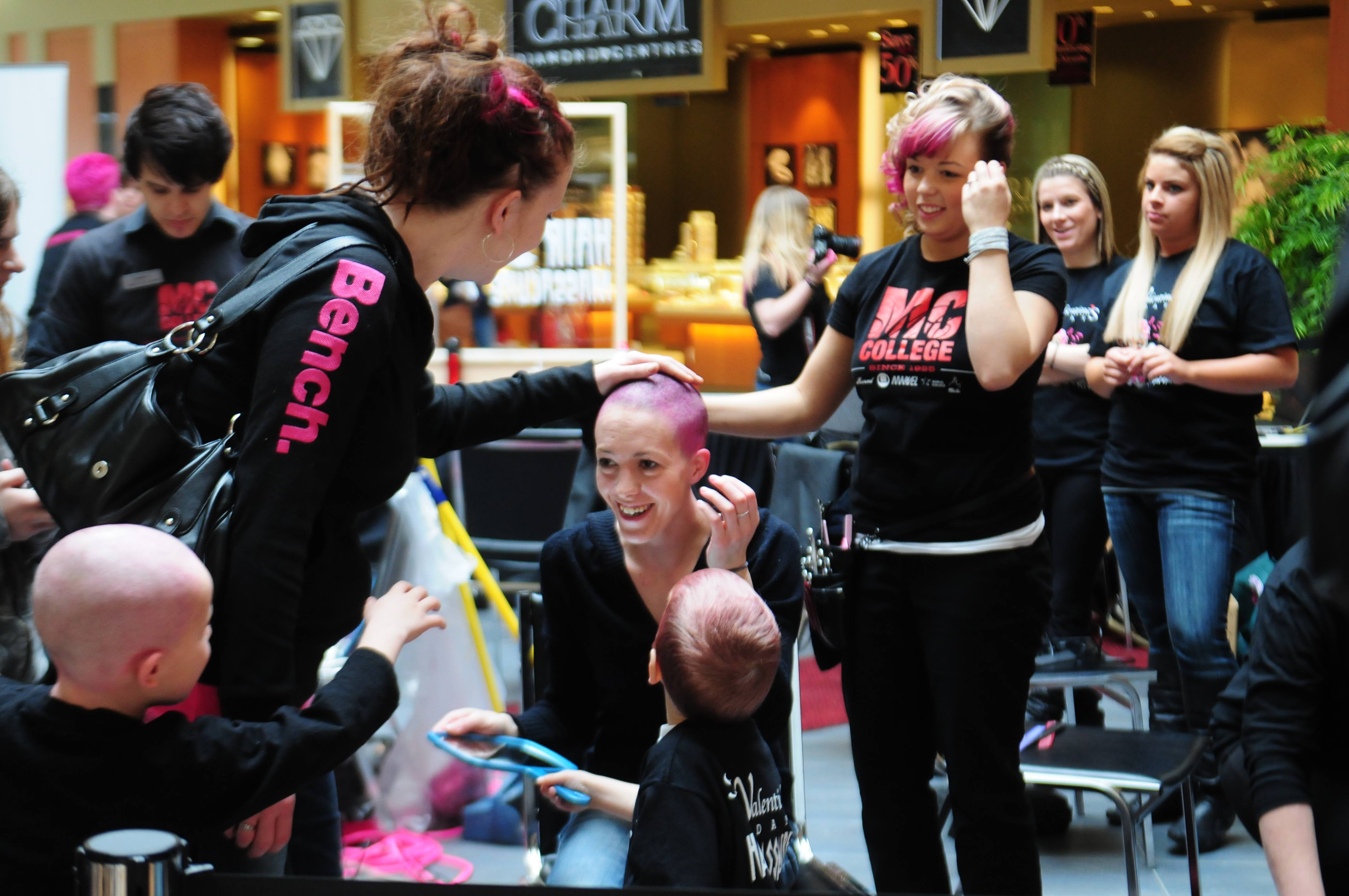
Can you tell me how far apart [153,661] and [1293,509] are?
11.9ft

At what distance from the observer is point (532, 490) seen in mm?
4621

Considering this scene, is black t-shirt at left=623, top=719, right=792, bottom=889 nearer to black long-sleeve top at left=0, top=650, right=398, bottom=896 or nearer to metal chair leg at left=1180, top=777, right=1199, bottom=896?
black long-sleeve top at left=0, top=650, right=398, bottom=896

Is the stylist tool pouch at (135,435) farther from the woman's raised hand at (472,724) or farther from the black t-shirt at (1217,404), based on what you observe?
the black t-shirt at (1217,404)

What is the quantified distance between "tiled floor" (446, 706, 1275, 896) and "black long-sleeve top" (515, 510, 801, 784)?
0.98 metres

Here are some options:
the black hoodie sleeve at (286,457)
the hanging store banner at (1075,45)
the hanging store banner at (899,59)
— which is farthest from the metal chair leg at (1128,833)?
the hanging store banner at (1075,45)

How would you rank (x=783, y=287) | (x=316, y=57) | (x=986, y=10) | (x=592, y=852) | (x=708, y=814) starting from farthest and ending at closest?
(x=316, y=57)
(x=986, y=10)
(x=783, y=287)
(x=592, y=852)
(x=708, y=814)

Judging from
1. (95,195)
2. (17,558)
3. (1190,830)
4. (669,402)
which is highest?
(95,195)

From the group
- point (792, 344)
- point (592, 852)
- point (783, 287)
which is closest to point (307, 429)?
point (592, 852)

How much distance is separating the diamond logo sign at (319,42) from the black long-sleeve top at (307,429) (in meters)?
7.68

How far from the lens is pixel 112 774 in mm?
1261

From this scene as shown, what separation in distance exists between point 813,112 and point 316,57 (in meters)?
4.36

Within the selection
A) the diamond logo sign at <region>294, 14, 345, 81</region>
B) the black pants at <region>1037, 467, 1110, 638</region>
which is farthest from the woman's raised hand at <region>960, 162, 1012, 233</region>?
the diamond logo sign at <region>294, 14, 345, 81</region>

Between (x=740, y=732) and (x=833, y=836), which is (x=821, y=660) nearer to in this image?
(x=740, y=732)

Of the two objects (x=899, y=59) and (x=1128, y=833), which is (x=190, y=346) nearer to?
(x=1128, y=833)
